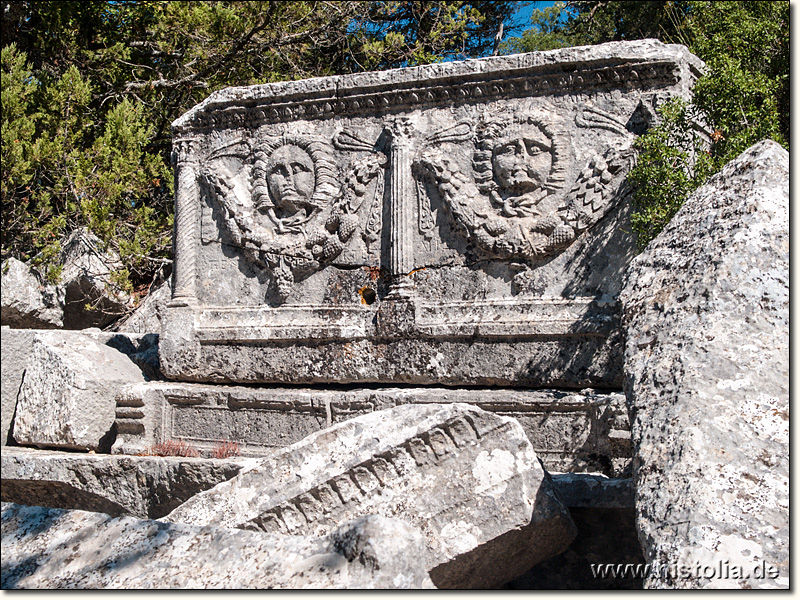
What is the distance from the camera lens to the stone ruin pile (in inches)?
125

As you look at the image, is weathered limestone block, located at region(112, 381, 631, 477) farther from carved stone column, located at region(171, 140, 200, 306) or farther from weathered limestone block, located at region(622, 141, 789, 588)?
weathered limestone block, located at region(622, 141, 789, 588)

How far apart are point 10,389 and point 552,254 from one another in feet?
15.2

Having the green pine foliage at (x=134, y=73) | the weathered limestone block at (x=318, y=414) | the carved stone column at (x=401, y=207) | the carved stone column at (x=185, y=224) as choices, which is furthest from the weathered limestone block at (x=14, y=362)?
the green pine foliage at (x=134, y=73)

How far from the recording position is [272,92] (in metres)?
6.81

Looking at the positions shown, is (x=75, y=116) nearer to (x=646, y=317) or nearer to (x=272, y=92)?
(x=272, y=92)

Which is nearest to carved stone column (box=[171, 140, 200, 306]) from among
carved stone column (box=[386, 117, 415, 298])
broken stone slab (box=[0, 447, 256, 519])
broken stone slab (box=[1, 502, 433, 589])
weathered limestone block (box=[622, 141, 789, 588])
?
broken stone slab (box=[0, 447, 256, 519])

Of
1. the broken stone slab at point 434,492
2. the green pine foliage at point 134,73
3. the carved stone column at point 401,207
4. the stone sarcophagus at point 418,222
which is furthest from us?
the green pine foliage at point 134,73

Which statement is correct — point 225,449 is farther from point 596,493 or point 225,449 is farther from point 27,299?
point 27,299

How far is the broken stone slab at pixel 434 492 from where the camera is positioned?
3.53m

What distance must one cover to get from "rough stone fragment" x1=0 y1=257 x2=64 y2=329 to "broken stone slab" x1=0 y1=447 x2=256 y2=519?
3960mm

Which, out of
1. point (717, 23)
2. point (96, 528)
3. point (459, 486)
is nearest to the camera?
point (96, 528)

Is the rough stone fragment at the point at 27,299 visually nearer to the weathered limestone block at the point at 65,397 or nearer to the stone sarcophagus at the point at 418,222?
the weathered limestone block at the point at 65,397

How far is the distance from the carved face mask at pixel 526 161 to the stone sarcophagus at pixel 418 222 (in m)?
0.01

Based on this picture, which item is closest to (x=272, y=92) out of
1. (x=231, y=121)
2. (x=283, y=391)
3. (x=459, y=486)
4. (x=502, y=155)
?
(x=231, y=121)
